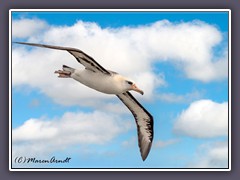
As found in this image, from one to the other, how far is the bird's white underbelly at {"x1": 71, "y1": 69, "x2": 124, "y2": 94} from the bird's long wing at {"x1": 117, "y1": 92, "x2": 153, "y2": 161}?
53.2 inches

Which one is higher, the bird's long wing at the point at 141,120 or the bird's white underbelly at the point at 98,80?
the bird's white underbelly at the point at 98,80

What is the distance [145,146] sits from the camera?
35.8ft

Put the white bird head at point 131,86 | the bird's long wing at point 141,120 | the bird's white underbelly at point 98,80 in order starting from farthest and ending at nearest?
the bird's long wing at point 141,120, the white bird head at point 131,86, the bird's white underbelly at point 98,80

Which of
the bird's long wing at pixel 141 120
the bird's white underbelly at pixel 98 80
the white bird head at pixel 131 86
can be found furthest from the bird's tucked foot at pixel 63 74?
the bird's long wing at pixel 141 120

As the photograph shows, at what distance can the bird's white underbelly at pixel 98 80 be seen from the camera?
364 inches

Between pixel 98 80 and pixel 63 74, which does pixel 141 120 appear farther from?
pixel 63 74

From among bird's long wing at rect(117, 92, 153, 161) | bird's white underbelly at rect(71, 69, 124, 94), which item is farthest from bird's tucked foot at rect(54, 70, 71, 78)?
bird's long wing at rect(117, 92, 153, 161)

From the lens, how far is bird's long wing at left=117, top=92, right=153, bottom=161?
1079 centimetres

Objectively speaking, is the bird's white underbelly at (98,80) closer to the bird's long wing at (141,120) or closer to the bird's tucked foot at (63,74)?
the bird's tucked foot at (63,74)

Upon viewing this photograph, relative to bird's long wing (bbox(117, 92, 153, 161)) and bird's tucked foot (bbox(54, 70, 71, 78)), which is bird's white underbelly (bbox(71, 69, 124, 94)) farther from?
bird's long wing (bbox(117, 92, 153, 161))

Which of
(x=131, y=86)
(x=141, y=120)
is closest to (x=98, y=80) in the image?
(x=131, y=86)

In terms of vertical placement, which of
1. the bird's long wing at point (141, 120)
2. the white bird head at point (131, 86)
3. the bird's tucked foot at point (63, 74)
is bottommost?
the bird's long wing at point (141, 120)

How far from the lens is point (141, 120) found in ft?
36.9

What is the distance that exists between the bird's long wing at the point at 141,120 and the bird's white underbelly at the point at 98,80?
4.43 ft
